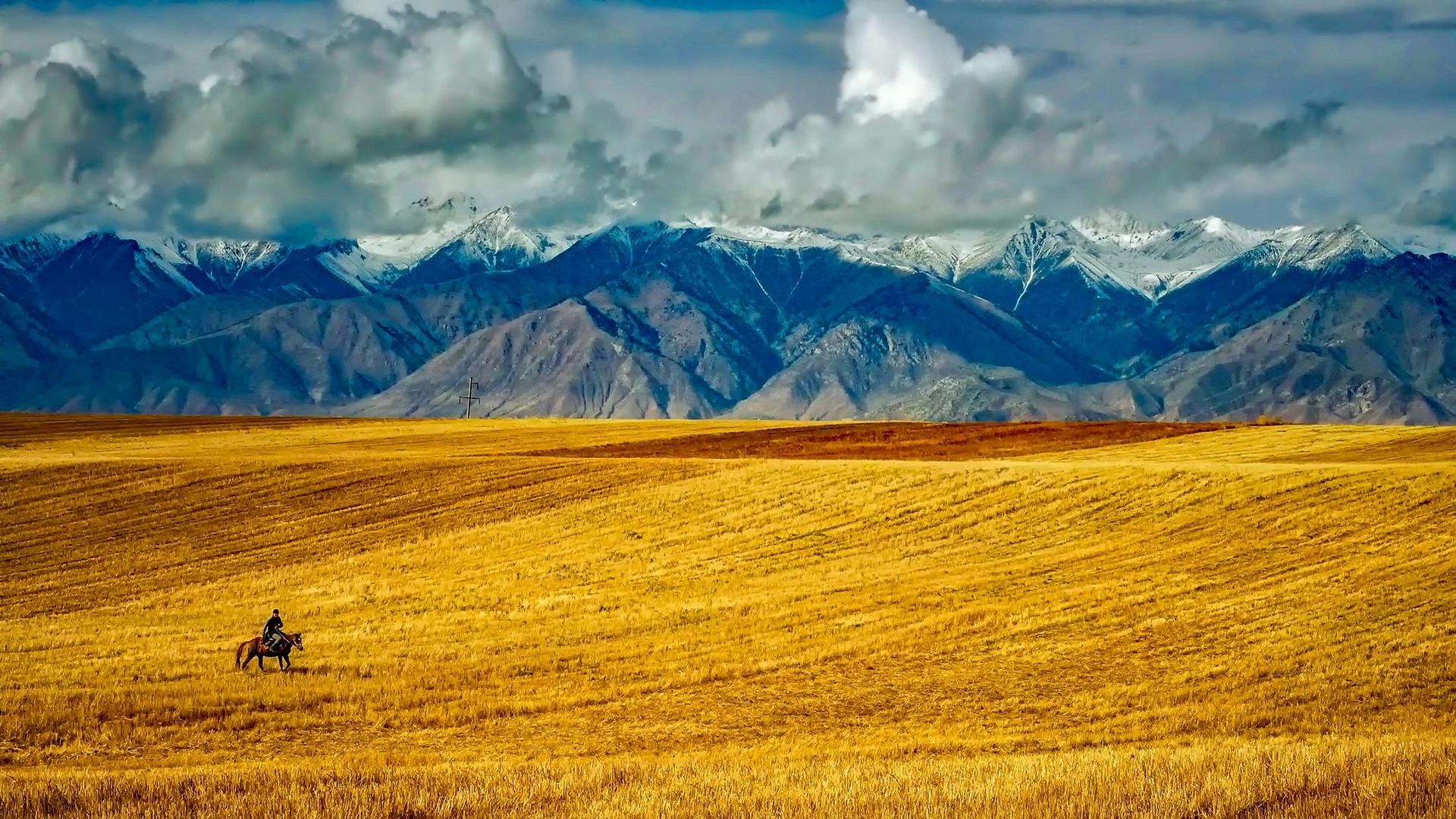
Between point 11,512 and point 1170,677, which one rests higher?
point 11,512

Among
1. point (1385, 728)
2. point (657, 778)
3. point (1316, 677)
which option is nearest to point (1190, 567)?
point (1316, 677)

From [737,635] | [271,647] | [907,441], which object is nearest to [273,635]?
[271,647]

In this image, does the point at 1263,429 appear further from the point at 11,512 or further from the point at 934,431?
the point at 11,512

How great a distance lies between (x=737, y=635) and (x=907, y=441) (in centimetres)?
4615

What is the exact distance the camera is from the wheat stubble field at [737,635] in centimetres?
1709

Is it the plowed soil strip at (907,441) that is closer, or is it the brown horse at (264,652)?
the brown horse at (264,652)

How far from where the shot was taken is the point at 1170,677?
2688 cm

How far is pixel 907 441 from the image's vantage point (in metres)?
76.5

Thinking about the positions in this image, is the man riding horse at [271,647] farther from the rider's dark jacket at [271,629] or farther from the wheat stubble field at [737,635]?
the wheat stubble field at [737,635]

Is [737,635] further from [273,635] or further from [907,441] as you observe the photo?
[907,441]

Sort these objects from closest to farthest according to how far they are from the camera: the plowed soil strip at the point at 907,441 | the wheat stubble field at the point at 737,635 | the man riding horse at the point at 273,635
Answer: the wheat stubble field at the point at 737,635, the man riding horse at the point at 273,635, the plowed soil strip at the point at 907,441

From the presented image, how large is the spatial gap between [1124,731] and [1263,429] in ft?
193

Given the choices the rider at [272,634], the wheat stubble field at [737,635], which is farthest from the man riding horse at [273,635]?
the wheat stubble field at [737,635]

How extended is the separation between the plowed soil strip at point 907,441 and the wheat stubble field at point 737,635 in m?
9.12
